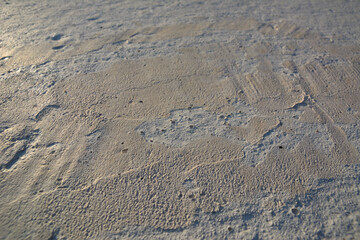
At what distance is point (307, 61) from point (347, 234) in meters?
2.23

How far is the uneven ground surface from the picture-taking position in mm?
2023

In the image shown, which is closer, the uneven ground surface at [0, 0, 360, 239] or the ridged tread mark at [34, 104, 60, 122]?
the uneven ground surface at [0, 0, 360, 239]

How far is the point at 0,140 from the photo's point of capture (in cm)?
250

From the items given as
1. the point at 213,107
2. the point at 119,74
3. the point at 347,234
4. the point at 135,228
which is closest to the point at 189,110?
the point at 213,107

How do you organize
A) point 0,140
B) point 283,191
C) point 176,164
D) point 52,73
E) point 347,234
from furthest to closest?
point 52,73
point 0,140
point 176,164
point 283,191
point 347,234

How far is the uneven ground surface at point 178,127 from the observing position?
6.64 ft

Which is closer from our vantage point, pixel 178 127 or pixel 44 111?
pixel 178 127

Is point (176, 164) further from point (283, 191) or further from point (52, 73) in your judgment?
point (52, 73)

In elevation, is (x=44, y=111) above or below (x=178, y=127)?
above

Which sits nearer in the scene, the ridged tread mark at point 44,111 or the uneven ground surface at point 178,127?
the uneven ground surface at point 178,127

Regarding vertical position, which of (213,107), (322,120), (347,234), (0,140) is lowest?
(347,234)

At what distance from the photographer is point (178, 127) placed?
104 inches

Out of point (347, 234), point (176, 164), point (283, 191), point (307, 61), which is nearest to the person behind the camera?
point (347, 234)

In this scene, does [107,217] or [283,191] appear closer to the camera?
[107,217]
